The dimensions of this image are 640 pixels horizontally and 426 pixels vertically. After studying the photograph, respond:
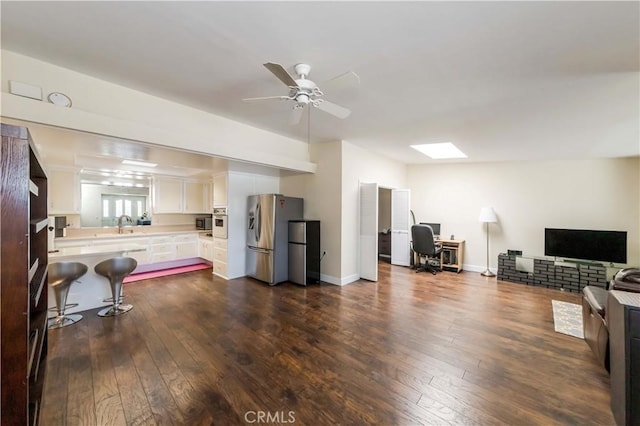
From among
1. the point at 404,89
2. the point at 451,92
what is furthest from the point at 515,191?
the point at 404,89

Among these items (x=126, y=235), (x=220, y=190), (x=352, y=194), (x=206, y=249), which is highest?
(x=220, y=190)

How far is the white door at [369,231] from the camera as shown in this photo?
16.4ft

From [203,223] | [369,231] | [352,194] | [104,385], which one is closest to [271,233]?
[352,194]

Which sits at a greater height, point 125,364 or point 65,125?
point 65,125

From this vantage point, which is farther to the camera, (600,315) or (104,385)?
(600,315)

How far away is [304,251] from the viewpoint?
4.75 meters

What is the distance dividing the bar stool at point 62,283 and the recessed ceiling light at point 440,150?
5463mm

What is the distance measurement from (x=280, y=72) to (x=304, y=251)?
3.34m

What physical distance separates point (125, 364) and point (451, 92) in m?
4.14

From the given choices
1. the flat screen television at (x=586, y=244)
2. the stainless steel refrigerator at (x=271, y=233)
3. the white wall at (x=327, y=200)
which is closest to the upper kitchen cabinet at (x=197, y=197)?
the stainless steel refrigerator at (x=271, y=233)

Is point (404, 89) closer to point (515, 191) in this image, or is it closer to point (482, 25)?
point (482, 25)

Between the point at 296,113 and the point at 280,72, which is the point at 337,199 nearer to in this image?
the point at 296,113

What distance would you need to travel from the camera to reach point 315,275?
5012 millimetres

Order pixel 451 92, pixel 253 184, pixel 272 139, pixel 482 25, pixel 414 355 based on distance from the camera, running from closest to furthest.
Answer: pixel 482 25
pixel 414 355
pixel 451 92
pixel 272 139
pixel 253 184
